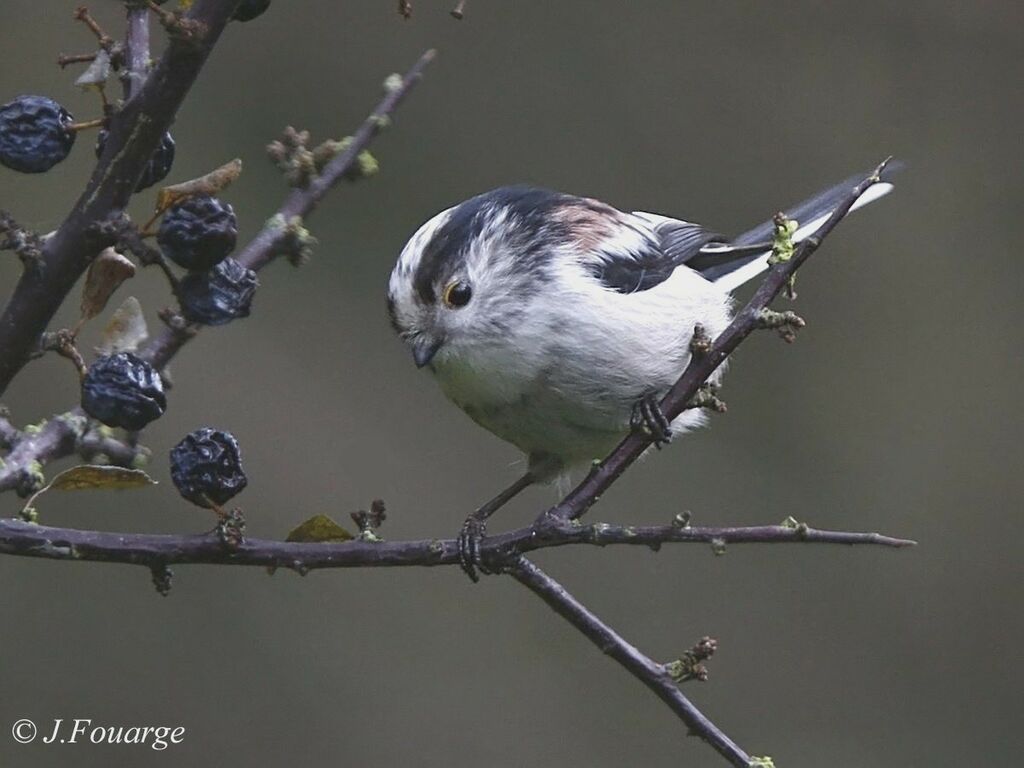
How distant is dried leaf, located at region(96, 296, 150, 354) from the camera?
1963 millimetres

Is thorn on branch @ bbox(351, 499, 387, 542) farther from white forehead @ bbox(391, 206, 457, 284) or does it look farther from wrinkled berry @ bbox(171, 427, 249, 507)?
white forehead @ bbox(391, 206, 457, 284)

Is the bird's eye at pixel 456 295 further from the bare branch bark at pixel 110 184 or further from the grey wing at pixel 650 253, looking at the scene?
the bare branch bark at pixel 110 184

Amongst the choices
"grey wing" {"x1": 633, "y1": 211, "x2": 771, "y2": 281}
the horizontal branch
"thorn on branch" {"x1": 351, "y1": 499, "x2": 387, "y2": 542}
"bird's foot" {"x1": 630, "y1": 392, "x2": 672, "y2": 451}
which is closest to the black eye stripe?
"bird's foot" {"x1": 630, "y1": 392, "x2": 672, "y2": 451}

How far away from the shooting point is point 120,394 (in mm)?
1667

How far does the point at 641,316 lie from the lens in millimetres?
2836

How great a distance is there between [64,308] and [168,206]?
280cm

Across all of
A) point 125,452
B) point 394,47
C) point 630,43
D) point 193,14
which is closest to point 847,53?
point 630,43

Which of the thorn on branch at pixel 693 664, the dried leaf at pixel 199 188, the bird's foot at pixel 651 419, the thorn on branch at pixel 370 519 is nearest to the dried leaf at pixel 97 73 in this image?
the dried leaf at pixel 199 188

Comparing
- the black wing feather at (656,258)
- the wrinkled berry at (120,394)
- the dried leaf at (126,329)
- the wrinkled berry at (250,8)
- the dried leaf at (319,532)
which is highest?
the black wing feather at (656,258)

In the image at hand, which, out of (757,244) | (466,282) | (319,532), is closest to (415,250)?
(466,282)

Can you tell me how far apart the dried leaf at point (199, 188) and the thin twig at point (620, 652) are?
633 millimetres

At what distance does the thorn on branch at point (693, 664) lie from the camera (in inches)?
74.8

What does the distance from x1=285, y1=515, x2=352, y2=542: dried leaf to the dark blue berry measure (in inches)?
15.3

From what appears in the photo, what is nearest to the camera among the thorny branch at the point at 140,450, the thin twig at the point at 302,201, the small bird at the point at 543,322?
the thorny branch at the point at 140,450
